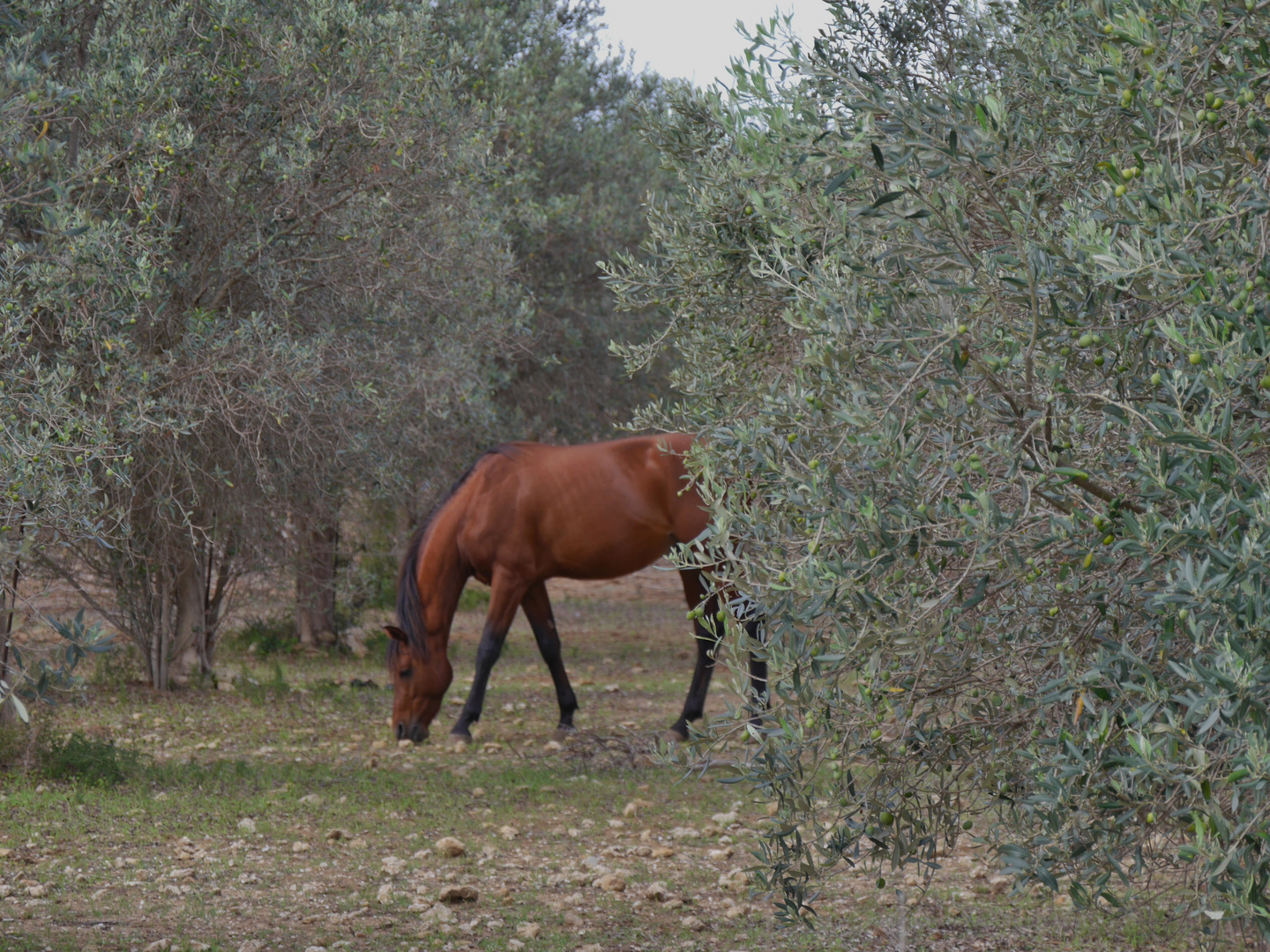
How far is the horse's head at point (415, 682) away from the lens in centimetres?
918

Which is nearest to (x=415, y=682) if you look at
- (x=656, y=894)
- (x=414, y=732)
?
(x=414, y=732)

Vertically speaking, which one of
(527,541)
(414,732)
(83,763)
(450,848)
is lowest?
(450,848)

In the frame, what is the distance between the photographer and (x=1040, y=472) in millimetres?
2807

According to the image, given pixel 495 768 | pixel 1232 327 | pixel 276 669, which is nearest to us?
pixel 1232 327

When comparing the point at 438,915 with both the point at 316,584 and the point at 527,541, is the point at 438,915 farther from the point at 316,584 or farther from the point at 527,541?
the point at 316,584

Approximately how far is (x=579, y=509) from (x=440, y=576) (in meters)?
1.23

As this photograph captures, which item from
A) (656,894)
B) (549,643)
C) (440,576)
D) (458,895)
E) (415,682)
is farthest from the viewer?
(549,643)

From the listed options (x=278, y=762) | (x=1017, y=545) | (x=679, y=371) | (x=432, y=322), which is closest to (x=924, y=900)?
(x=679, y=371)

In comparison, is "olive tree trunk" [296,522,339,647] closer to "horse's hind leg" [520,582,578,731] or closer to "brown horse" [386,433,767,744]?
"brown horse" [386,433,767,744]

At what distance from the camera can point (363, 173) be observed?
8.02m

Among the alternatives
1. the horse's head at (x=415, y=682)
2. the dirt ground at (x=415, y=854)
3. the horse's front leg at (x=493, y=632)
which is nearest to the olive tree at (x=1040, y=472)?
the dirt ground at (x=415, y=854)

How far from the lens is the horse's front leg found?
9547mm

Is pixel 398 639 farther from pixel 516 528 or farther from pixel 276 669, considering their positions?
pixel 276 669

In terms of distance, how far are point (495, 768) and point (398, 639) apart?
1.33 metres
